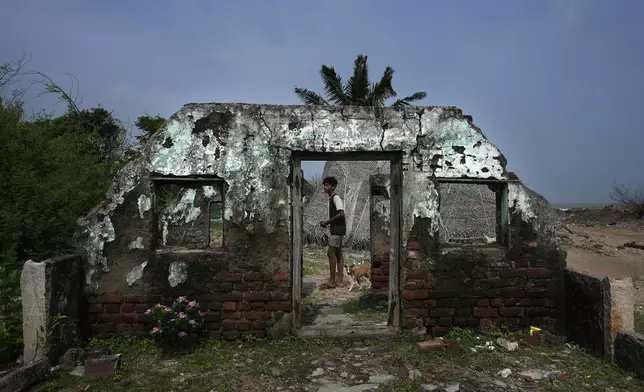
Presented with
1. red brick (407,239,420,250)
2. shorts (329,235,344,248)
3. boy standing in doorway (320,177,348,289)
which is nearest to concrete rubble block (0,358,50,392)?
red brick (407,239,420,250)

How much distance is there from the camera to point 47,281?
3584mm

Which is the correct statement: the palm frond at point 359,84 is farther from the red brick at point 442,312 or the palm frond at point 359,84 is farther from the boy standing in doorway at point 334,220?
the red brick at point 442,312

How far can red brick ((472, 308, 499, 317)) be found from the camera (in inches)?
166

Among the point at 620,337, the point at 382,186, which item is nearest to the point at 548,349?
the point at 620,337

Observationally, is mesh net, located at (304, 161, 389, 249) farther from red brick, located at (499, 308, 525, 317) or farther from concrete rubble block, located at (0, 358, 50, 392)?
concrete rubble block, located at (0, 358, 50, 392)

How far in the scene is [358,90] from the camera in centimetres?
1678

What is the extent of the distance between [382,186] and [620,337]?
4055mm

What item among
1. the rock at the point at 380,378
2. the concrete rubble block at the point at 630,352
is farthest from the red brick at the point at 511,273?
the rock at the point at 380,378

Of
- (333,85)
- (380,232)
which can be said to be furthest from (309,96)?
(380,232)

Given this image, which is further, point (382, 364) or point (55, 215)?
point (55, 215)

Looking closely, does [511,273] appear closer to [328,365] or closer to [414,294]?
[414,294]

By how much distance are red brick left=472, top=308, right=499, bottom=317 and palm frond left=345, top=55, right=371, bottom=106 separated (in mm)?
13370

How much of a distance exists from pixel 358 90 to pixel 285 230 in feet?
44.5

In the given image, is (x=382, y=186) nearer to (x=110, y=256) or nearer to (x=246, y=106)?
(x=246, y=106)
